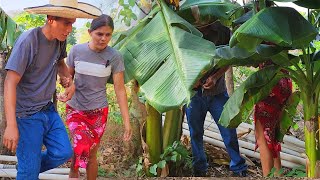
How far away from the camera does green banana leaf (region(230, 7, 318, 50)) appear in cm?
300

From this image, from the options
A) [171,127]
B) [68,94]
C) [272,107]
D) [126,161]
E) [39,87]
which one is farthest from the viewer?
[126,161]

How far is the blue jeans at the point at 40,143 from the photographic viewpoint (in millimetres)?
3014

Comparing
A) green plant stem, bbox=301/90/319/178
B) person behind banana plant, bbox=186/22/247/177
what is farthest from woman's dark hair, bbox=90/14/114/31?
green plant stem, bbox=301/90/319/178

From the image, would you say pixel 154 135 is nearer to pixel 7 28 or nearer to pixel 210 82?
pixel 210 82

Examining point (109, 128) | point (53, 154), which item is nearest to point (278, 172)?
point (53, 154)

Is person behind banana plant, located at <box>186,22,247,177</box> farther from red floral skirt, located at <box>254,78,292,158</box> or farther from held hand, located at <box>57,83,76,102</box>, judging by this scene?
held hand, located at <box>57,83,76,102</box>

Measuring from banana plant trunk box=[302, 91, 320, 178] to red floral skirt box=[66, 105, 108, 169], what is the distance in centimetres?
150

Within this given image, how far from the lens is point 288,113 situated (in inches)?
165

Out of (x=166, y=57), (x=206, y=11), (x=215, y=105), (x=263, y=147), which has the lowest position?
(x=263, y=147)

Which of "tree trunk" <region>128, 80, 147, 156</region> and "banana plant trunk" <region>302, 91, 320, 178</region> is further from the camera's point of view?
"tree trunk" <region>128, 80, 147, 156</region>

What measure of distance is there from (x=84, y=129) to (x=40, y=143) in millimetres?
450

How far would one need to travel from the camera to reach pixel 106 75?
11.4 ft

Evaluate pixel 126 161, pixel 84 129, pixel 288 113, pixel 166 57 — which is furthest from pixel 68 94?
pixel 126 161

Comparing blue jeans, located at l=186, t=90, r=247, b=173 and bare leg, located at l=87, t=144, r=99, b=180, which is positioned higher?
blue jeans, located at l=186, t=90, r=247, b=173
